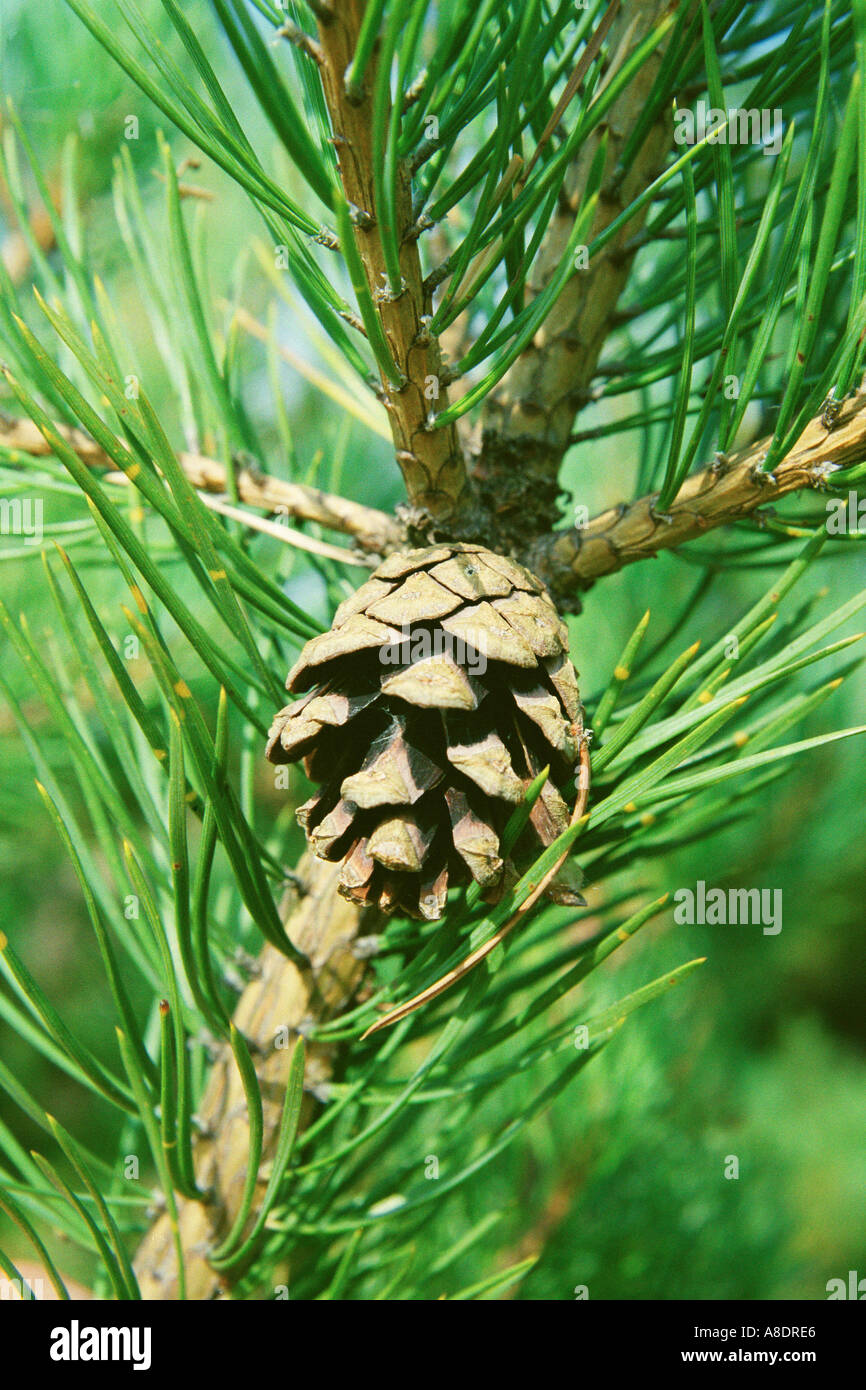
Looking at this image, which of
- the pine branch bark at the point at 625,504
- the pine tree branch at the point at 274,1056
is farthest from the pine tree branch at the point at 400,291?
the pine tree branch at the point at 274,1056

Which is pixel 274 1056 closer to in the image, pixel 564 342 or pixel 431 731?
pixel 431 731

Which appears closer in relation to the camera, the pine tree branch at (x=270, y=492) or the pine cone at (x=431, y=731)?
the pine cone at (x=431, y=731)

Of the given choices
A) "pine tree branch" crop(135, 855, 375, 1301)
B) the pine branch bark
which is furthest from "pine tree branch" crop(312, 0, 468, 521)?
"pine tree branch" crop(135, 855, 375, 1301)

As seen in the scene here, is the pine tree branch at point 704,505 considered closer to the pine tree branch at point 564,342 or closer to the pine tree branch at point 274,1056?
the pine tree branch at point 564,342

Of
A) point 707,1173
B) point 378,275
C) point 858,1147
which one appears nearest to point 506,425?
point 378,275

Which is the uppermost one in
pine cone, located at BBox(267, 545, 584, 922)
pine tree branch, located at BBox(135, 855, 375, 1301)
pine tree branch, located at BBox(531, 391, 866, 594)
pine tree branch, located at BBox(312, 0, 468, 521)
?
pine tree branch, located at BBox(312, 0, 468, 521)

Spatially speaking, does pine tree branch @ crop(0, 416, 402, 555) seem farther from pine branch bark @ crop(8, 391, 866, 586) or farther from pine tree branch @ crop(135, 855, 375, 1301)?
pine tree branch @ crop(135, 855, 375, 1301)

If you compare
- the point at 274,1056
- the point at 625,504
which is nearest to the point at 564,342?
the point at 625,504
